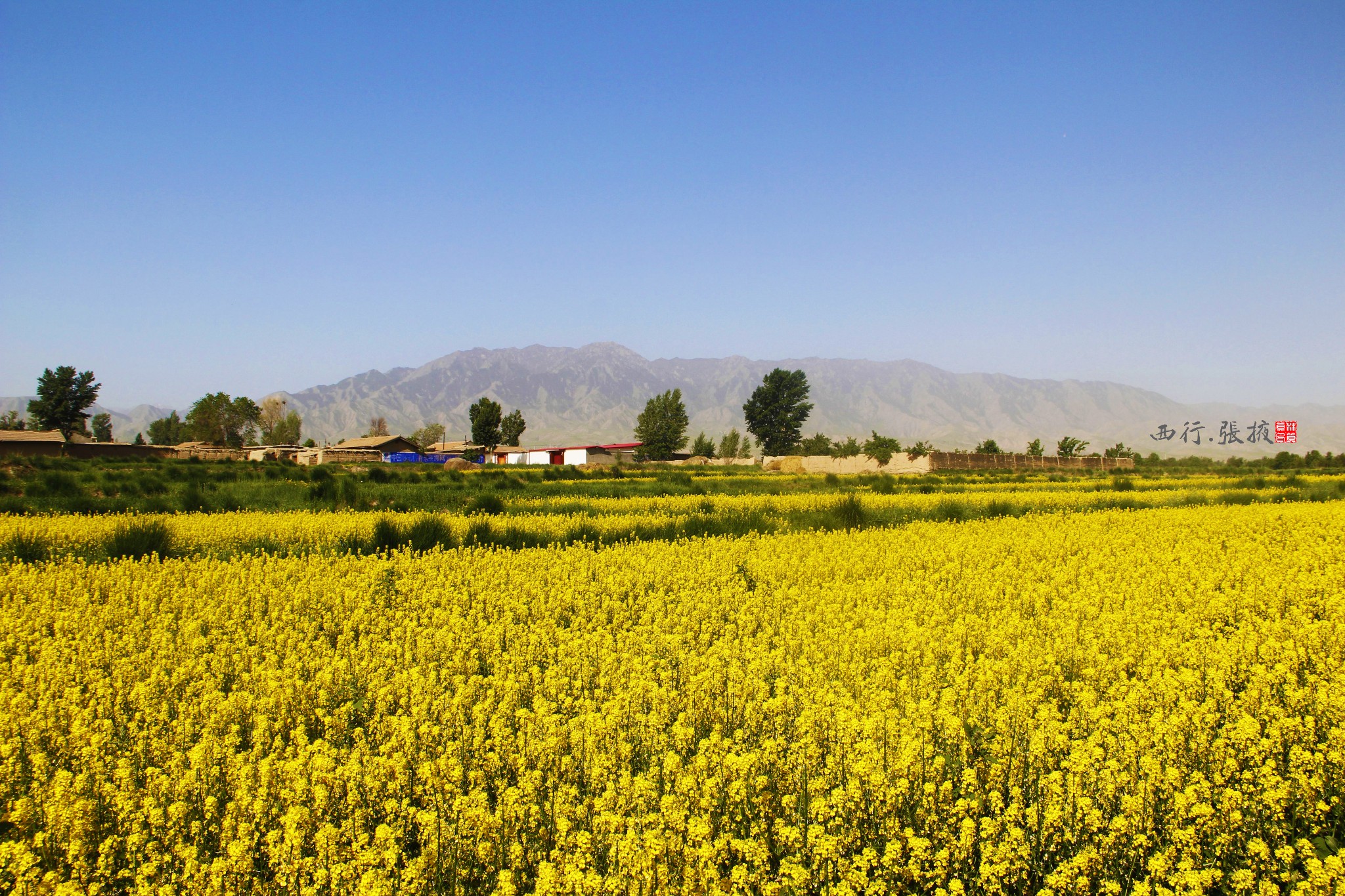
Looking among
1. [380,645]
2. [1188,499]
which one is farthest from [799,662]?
[1188,499]

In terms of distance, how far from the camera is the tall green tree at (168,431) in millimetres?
125625

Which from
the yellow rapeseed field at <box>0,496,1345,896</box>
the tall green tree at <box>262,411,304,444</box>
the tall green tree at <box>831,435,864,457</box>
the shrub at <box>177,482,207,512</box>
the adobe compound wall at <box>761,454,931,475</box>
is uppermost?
the tall green tree at <box>262,411,304,444</box>

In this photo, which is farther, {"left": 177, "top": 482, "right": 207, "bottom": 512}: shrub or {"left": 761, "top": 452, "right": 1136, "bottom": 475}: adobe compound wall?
{"left": 761, "top": 452, "right": 1136, "bottom": 475}: adobe compound wall

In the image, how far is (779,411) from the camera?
337 ft

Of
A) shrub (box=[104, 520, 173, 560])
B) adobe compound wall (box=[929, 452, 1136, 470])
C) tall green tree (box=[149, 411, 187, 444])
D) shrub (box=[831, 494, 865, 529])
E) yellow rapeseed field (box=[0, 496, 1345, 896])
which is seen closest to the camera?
yellow rapeseed field (box=[0, 496, 1345, 896])

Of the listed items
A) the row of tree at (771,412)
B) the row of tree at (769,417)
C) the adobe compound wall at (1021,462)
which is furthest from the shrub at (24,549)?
the row of tree at (771,412)

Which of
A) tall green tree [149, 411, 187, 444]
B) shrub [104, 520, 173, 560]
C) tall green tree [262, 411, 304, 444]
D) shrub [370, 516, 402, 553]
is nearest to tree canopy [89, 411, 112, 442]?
tall green tree [149, 411, 187, 444]

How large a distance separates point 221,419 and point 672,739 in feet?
396

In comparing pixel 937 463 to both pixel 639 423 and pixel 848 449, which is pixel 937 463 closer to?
pixel 848 449

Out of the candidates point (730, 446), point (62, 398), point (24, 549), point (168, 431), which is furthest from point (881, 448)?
point (168, 431)

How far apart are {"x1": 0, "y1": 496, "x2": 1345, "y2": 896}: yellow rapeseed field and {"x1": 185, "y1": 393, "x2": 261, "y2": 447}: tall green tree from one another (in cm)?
10994

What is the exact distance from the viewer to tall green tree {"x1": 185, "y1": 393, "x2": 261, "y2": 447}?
10369cm

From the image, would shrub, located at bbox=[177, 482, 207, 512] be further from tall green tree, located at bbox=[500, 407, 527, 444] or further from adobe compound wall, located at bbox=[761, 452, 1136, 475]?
tall green tree, located at bbox=[500, 407, 527, 444]

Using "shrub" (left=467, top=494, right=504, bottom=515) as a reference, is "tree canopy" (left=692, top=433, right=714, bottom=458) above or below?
above
